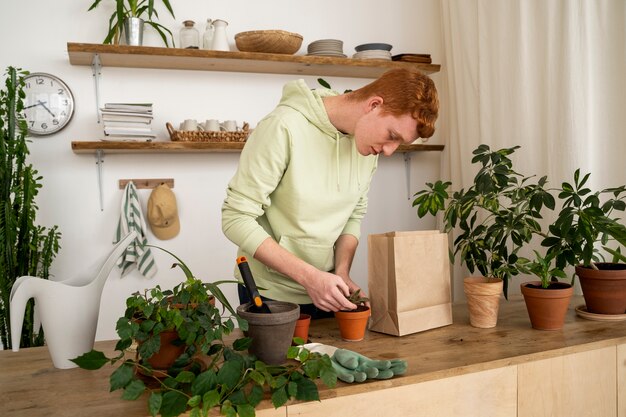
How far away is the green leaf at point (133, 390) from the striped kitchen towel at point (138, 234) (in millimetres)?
1983

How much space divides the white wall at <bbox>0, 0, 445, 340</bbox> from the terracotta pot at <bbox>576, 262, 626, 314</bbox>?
184cm

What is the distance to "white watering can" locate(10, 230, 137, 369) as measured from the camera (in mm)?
1185

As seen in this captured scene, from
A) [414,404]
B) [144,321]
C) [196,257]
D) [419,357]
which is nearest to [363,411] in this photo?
[414,404]

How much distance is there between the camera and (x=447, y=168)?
3463mm

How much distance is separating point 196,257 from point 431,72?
1.78m

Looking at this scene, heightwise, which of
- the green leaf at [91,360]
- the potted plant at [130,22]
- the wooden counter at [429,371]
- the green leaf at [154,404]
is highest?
the potted plant at [130,22]

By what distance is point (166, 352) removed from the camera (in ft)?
3.61

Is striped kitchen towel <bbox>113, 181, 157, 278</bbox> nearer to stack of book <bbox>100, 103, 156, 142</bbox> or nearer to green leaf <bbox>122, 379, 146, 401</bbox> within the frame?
stack of book <bbox>100, 103, 156, 142</bbox>

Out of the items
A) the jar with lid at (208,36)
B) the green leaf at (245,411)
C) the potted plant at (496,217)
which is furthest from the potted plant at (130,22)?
the green leaf at (245,411)

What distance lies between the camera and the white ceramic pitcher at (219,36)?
2.91 metres

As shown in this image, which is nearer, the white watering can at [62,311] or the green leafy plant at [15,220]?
the white watering can at [62,311]

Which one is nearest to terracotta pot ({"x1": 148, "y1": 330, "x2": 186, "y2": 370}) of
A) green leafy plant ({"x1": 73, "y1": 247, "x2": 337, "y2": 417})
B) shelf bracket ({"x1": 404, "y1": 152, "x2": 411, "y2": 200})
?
green leafy plant ({"x1": 73, "y1": 247, "x2": 337, "y2": 417})

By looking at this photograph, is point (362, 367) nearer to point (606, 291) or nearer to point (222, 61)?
point (606, 291)

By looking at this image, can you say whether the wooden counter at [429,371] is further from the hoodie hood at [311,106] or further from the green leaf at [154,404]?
the hoodie hood at [311,106]
